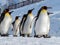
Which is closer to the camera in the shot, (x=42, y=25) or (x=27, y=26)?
(x=42, y=25)

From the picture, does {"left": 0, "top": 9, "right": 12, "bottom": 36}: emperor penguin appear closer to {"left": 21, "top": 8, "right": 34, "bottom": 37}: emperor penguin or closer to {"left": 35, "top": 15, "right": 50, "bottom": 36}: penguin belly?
{"left": 21, "top": 8, "right": 34, "bottom": 37}: emperor penguin

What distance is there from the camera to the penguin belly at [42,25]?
368 inches

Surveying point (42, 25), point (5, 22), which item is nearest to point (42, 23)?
point (42, 25)

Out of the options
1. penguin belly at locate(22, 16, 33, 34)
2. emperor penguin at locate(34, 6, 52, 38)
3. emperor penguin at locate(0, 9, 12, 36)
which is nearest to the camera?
emperor penguin at locate(34, 6, 52, 38)

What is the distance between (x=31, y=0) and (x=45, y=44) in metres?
32.3

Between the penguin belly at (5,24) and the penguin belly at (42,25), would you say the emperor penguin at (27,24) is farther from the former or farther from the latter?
the penguin belly at (42,25)

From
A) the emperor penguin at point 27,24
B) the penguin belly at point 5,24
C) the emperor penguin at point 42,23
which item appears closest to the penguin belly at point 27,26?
the emperor penguin at point 27,24

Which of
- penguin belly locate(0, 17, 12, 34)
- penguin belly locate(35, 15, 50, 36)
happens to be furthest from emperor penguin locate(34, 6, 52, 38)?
penguin belly locate(0, 17, 12, 34)

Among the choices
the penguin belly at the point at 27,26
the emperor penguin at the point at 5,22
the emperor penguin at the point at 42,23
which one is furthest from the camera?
the emperor penguin at the point at 5,22

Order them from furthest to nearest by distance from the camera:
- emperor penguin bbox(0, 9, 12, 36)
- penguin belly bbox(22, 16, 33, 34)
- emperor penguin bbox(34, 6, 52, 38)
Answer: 1. emperor penguin bbox(0, 9, 12, 36)
2. penguin belly bbox(22, 16, 33, 34)
3. emperor penguin bbox(34, 6, 52, 38)

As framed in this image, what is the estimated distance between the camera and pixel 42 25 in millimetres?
9484

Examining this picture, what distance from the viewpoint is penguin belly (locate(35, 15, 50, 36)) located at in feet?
30.7

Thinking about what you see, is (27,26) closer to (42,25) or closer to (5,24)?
(5,24)

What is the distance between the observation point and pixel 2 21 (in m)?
11.2
